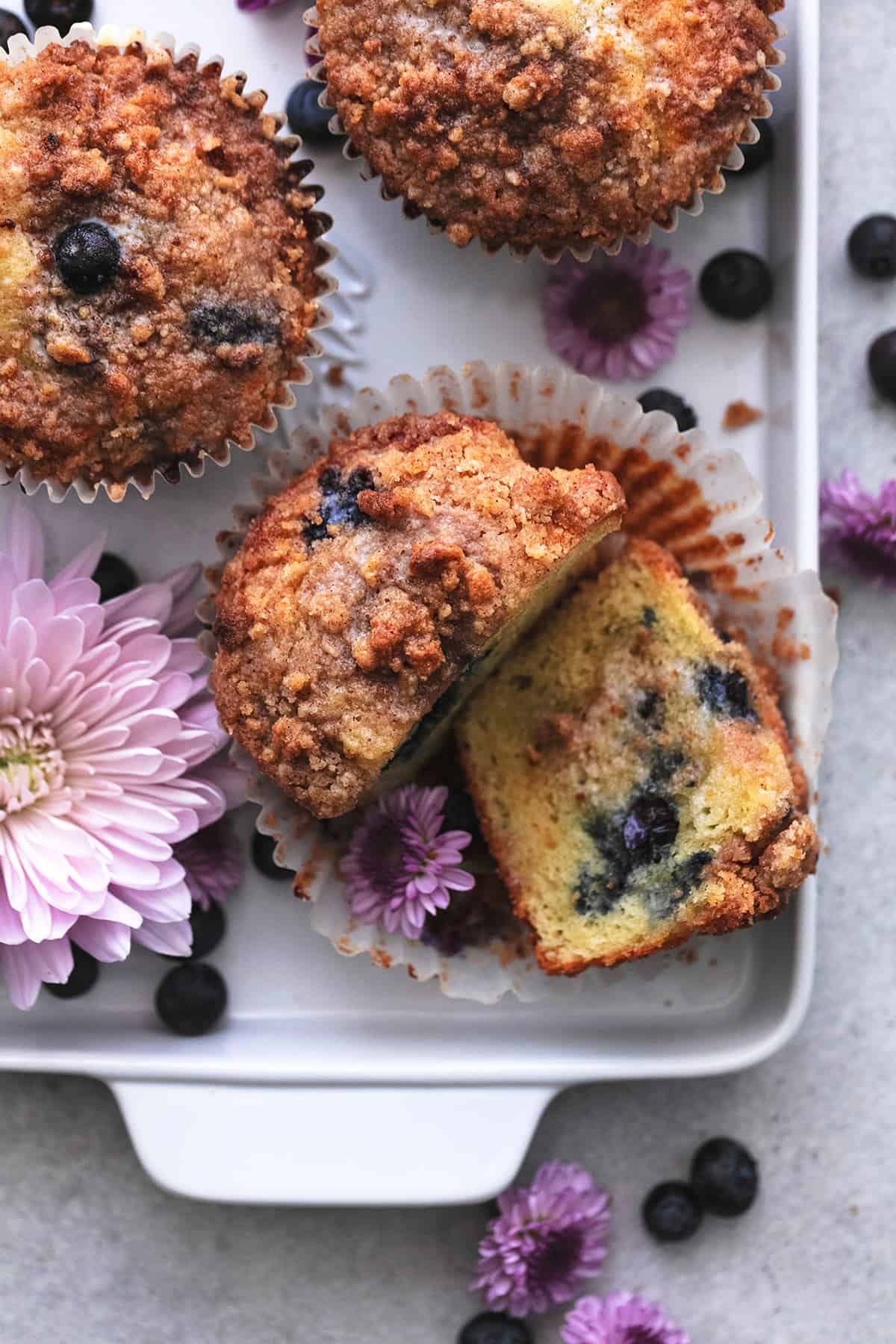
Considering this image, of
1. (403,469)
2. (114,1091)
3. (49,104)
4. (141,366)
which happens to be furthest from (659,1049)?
(49,104)

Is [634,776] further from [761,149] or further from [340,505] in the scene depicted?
[761,149]

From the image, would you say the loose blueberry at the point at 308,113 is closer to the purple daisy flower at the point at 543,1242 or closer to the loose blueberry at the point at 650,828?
the loose blueberry at the point at 650,828

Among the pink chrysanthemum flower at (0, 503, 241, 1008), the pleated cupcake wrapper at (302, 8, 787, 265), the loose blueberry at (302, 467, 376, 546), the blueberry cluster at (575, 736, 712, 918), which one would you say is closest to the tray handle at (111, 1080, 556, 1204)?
the pink chrysanthemum flower at (0, 503, 241, 1008)

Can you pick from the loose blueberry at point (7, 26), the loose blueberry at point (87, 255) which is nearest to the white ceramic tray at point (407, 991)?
the loose blueberry at point (7, 26)

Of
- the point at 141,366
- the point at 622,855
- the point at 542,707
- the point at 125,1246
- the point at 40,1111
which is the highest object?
the point at 141,366

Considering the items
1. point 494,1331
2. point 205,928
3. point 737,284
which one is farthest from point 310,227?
point 494,1331

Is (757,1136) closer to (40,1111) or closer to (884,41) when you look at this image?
(40,1111)

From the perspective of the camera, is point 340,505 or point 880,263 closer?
point 340,505
